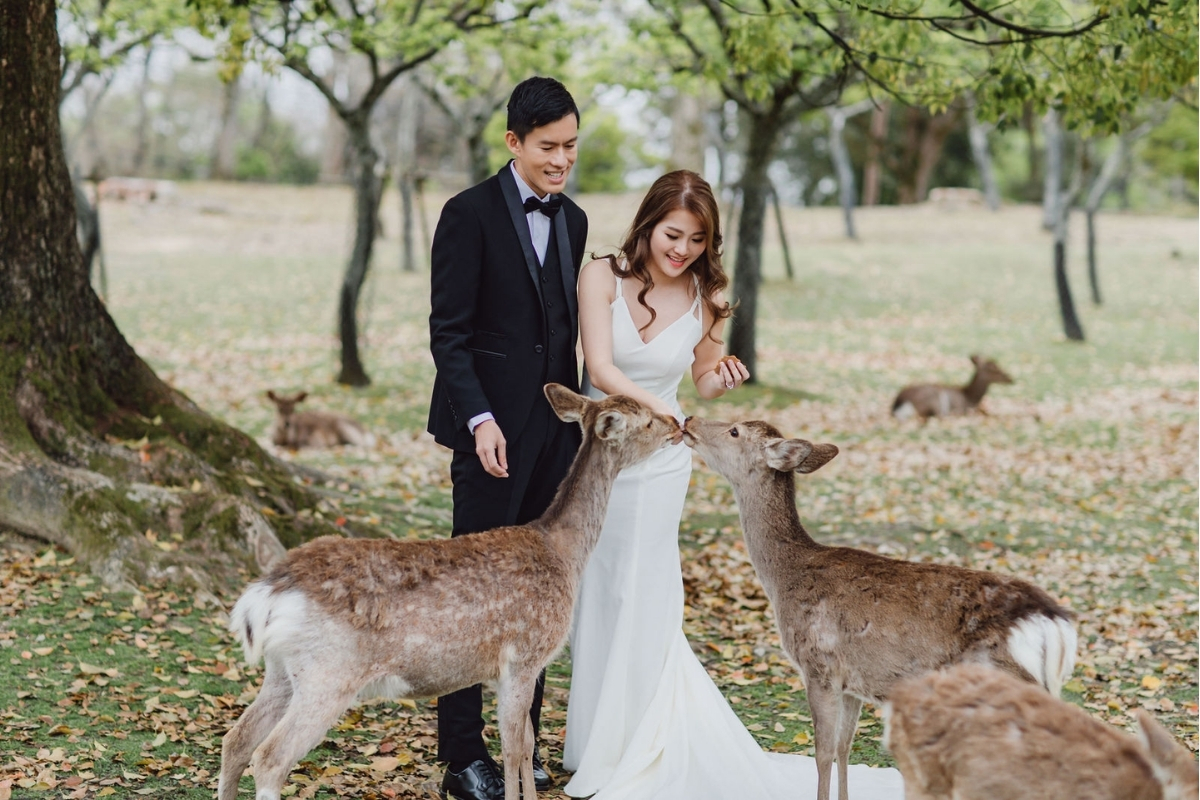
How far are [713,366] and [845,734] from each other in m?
1.55

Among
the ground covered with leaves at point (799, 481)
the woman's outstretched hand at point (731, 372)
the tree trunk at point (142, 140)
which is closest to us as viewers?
the woman's outstretched hand at point (731, 372)

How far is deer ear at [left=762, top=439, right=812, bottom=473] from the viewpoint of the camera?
4.54m

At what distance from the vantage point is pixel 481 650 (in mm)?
3957

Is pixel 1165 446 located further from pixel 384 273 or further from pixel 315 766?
pixel 384 273

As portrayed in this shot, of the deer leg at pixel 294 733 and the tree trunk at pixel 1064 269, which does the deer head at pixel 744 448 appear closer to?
the deer leg at pixel 294 733

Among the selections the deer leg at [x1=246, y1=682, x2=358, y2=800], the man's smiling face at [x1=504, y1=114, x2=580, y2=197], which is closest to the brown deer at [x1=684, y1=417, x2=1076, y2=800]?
the man's smiling face at [x1=504, y1=114, x2=580, y2=197]

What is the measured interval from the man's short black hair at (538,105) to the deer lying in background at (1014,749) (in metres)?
2.24

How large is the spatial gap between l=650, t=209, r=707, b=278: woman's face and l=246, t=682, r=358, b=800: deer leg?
203 cm

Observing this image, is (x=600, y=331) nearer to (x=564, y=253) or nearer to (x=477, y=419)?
(x=564, y=253)

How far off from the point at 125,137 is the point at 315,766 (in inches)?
1940

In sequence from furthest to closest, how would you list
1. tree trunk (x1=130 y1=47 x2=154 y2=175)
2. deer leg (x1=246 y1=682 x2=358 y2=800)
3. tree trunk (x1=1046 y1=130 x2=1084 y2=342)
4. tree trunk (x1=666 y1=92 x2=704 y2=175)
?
tree trunk (x1=130 y1=47 x2=154 y2=175) < tree trunk (x1=666 y1=92 x2=704 y2=175) < tree trunk (x1=1046 y1=130 x2=1084 y2=342) < deer leg (x1=246 y1=682 x2=358 y2=800)

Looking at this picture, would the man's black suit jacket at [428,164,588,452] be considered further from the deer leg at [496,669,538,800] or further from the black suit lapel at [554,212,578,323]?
the deer leg at [496,669,538,800]

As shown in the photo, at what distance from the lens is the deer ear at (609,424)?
14.1ft

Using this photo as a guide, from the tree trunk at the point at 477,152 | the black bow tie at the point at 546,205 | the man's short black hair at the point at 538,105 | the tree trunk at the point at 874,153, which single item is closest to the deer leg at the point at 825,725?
the black bow tie at the point at 546,205
